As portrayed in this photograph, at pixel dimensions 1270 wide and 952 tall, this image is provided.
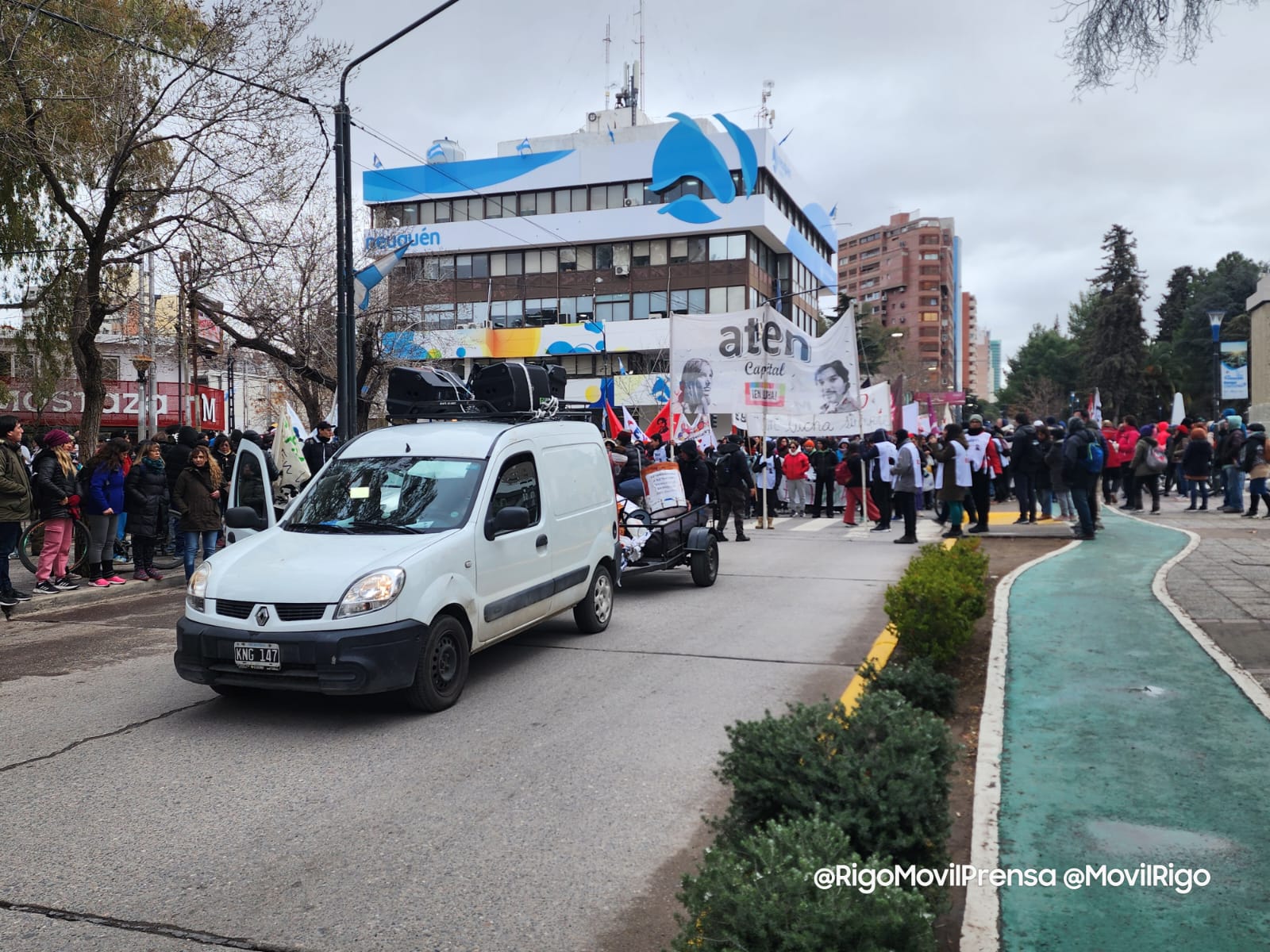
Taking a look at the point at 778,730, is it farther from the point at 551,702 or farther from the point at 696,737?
the point at 551,702

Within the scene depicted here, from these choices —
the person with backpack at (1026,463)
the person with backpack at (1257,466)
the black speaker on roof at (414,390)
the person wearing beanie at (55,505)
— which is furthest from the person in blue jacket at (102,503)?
the person with backpack at (1257,466)

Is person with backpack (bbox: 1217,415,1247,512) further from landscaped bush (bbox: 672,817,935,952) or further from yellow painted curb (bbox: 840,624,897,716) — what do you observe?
landscaped bush (bbox: 672,817,935,952)

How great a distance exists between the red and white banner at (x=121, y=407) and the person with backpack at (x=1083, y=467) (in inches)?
1033

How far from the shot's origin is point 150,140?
13.6 metres

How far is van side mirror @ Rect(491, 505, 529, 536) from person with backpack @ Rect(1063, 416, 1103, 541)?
9380 mm

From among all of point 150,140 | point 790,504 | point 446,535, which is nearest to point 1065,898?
point 446,535

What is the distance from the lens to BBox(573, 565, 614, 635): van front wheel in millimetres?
8875

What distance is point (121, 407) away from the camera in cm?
3691

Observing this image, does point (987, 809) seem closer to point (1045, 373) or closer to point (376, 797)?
point (376, 797)

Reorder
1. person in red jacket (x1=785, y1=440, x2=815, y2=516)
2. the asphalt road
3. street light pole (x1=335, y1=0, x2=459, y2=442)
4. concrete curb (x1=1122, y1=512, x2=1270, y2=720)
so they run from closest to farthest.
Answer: the asphalt road → concrete curb (x1=1122, y1=512, x2=1270, y2=720) → street light pole (x1=335, y1=0, x2=459, y2=442) → person in red jacket (x1=785, y1=440, x2=815, y2=516)

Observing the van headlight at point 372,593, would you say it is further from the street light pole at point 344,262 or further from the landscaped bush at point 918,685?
the street light pole at point 344,262

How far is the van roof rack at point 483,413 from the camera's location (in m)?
8.62

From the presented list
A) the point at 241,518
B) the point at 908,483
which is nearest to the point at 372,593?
the point at 241,518

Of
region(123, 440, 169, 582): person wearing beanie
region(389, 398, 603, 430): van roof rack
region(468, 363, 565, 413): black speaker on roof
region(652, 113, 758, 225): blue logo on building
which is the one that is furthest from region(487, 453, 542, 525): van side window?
region(652, 113, 758, 225): blue logo on building
